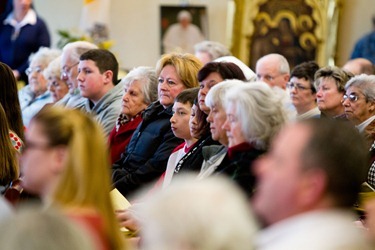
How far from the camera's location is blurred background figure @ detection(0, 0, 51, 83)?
11.6 meters

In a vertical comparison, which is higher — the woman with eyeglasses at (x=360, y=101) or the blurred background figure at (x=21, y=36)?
the woman with eyeglasses at (x=360, y=101)

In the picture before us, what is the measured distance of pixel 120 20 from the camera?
15453 millimetres

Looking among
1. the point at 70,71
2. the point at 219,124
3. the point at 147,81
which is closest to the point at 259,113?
the point at 219,124

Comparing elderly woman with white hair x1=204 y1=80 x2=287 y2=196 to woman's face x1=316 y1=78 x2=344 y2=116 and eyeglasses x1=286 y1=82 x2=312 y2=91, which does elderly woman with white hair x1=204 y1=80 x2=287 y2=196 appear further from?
eyeglasses x1=286 y1=82 x2=312 y2=91

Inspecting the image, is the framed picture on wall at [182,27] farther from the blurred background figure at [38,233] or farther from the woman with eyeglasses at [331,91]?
the blurred background figure at [38,233]


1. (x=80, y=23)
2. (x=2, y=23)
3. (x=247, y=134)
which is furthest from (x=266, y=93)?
(x=80, y=23)

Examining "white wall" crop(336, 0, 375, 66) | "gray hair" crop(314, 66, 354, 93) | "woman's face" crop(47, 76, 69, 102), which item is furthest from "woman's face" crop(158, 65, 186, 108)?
"white wall" crop(336, 0, 375, 66)

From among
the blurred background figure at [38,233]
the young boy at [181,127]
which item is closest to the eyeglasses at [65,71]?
the young boy at [181,127]

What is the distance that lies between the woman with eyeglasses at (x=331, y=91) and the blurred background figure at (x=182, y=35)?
750cm

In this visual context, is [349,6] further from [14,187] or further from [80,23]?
[14,187]

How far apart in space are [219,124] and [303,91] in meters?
2.94

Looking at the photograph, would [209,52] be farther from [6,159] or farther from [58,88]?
[6,159]

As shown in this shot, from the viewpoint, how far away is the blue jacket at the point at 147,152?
6.30 m

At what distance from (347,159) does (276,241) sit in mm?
337
